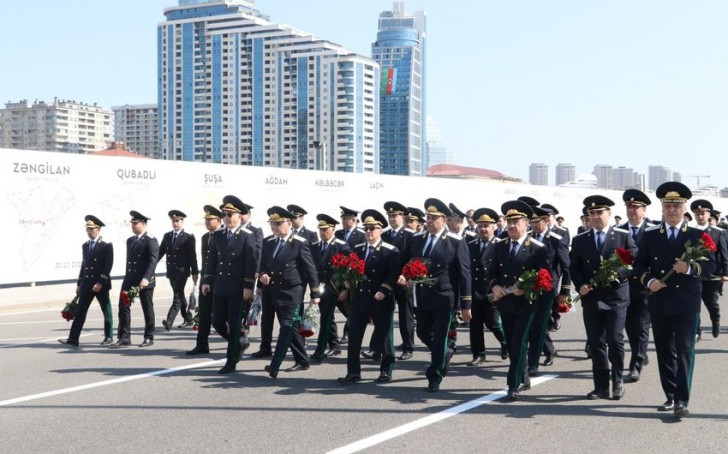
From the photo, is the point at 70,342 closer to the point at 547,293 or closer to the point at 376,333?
the point at 376,333

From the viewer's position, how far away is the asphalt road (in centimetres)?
752

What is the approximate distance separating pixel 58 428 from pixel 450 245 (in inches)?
176

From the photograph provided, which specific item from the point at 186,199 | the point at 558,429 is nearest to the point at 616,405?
the point at 558,429

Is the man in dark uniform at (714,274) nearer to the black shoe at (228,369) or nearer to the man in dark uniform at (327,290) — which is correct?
the man in dark uniform at (327,290)

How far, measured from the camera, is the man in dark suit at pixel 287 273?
1129 centimetres

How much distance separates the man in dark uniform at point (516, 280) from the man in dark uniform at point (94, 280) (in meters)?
6.42

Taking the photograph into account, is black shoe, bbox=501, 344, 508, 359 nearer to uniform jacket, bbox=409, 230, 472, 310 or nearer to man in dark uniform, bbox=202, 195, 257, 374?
uniform jacket, bbox=409, 230, 472, 310

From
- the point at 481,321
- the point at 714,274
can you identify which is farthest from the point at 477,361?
the point at 714,274

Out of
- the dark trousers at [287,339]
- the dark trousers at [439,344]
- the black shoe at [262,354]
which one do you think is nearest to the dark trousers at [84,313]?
the black shoe at [262,354]

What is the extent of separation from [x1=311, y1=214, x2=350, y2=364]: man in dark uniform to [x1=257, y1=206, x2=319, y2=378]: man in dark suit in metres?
0.40

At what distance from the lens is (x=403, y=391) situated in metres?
9.92

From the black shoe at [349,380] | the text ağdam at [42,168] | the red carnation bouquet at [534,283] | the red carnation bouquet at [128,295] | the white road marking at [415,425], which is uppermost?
the text ağdam at [42,168]

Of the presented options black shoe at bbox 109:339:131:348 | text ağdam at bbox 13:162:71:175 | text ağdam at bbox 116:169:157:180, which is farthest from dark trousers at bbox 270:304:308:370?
text ağdam at bbox 116:169:157:180

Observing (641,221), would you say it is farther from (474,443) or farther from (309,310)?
(474,443)
